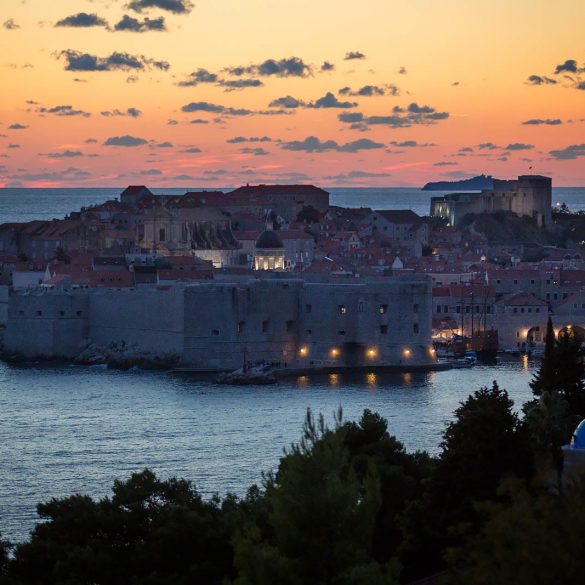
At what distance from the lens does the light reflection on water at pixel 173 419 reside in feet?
58.4

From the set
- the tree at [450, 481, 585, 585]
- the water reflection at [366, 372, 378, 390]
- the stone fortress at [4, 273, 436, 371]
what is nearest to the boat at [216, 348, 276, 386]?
the stone fortress at [4, 273, 436, 371]

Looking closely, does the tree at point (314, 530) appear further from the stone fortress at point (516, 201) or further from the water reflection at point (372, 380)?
the stone fortress at point (516, 201)

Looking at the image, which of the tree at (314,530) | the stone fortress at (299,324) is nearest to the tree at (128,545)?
the tree at (314,530)

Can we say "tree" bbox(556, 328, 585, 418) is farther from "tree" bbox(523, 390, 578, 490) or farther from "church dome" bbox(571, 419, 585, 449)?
"church dome" bbox(571, 419, 585, 449)

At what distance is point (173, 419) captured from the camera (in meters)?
22.7

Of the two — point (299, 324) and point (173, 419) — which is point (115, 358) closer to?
point (299, 324)

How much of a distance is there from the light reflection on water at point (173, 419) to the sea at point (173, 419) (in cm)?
2

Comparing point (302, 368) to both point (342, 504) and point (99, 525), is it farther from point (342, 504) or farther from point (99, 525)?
point (342, 504)

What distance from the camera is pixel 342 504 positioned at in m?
8.91

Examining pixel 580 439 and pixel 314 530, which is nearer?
pixel 314 530

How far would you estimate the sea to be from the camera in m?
17.7

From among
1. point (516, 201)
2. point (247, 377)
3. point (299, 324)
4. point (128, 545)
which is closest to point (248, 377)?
point (247, 377)

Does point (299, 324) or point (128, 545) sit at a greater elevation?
point (299, 324)

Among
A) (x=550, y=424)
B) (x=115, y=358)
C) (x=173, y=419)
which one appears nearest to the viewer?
(x=550, y=424)
